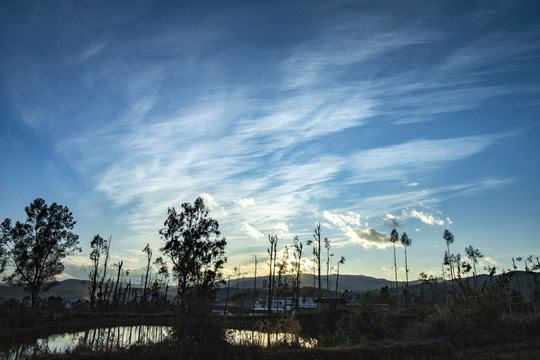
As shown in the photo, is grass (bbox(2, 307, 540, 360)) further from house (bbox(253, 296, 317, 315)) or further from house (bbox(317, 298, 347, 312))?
house (bbox(253, 296, 317, 315))

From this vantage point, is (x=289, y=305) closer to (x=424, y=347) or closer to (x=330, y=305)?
(x=330, y=305)

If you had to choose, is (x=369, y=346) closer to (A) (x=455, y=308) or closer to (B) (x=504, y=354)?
(B) (x=504, y=354)

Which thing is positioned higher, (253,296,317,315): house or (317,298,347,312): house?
(317,298,347,312): house

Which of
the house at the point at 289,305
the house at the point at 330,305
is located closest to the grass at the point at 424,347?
the house at the point at 330,305

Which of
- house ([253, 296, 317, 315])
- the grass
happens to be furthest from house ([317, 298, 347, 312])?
the grass

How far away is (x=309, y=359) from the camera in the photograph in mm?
16016

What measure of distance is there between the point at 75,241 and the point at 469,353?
160 feet

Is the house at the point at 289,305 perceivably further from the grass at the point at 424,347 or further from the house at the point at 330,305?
the grass at the point at 424,347

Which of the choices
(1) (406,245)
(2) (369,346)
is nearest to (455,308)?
(2) (369,346)

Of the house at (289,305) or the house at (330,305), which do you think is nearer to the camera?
the house at (330,305)

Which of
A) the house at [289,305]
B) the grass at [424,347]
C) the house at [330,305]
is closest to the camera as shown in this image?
the grass at [424,347]

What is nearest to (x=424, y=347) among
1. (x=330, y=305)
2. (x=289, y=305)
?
(x=330, y=305)

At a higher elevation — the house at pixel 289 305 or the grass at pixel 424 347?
the grass at pixel 424 347

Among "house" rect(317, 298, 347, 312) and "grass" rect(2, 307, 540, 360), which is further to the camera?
"house" rect(317, 298, 347, 312)
